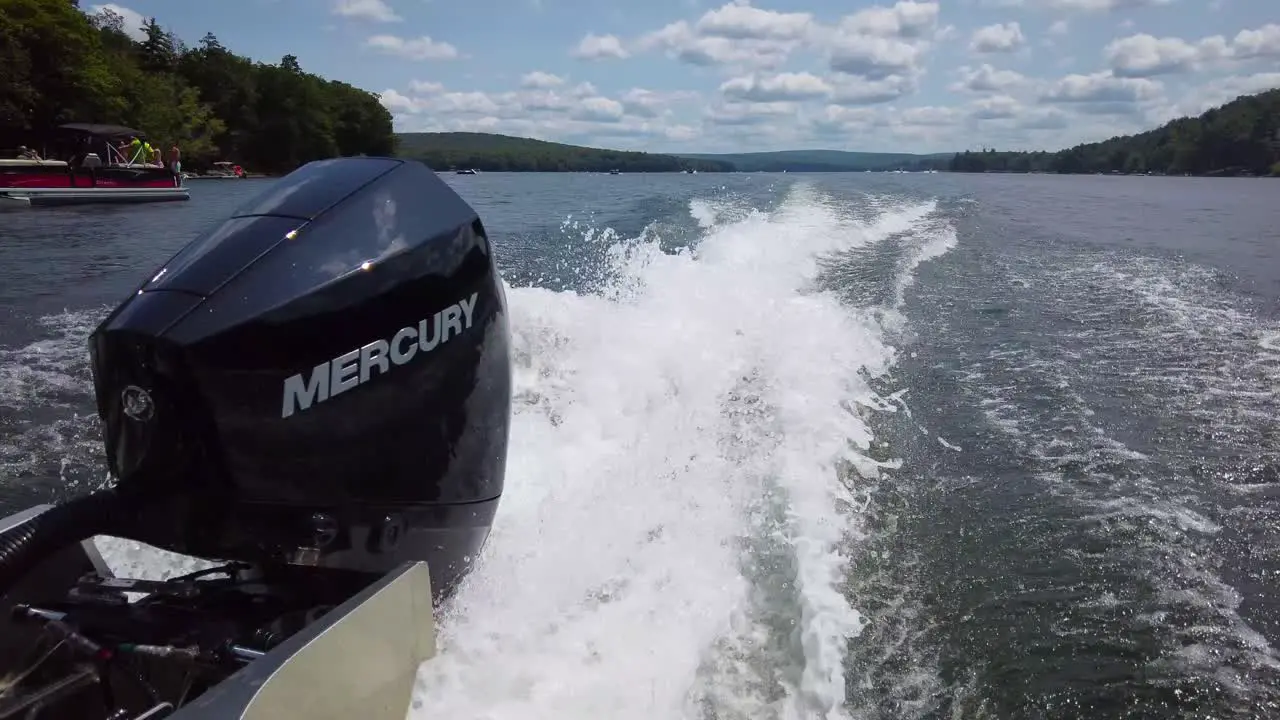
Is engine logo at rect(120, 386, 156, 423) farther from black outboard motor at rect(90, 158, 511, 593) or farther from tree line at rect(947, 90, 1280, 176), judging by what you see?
tree line at rect(947, 90, 1280, 176)

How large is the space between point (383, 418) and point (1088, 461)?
342cm

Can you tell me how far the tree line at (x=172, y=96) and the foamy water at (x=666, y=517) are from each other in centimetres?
3546

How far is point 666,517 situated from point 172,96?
51.0m

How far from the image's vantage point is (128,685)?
5.06 ft

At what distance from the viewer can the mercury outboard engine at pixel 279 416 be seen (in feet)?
5.00

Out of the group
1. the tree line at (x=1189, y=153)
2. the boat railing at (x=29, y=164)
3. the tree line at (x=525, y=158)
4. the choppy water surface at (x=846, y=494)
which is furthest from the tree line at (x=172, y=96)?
the tree line at (x=1189, y=153)

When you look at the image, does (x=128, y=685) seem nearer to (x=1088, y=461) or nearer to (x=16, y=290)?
(x=1088, y=461)

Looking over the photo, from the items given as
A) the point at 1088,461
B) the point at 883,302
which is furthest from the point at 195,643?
the point at 883,302

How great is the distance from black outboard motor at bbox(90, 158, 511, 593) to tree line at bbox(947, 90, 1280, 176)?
232ft

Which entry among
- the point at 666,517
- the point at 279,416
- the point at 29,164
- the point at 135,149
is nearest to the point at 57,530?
the point at 279,416

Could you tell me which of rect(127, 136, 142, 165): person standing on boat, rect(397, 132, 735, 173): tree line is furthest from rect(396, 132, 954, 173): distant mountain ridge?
rect(127, 136, 142, 165): person standing on boat

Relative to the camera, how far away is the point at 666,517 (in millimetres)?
3170

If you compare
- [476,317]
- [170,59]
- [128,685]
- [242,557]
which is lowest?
[128,685]

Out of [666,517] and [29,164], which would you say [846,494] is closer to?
[666,517]
